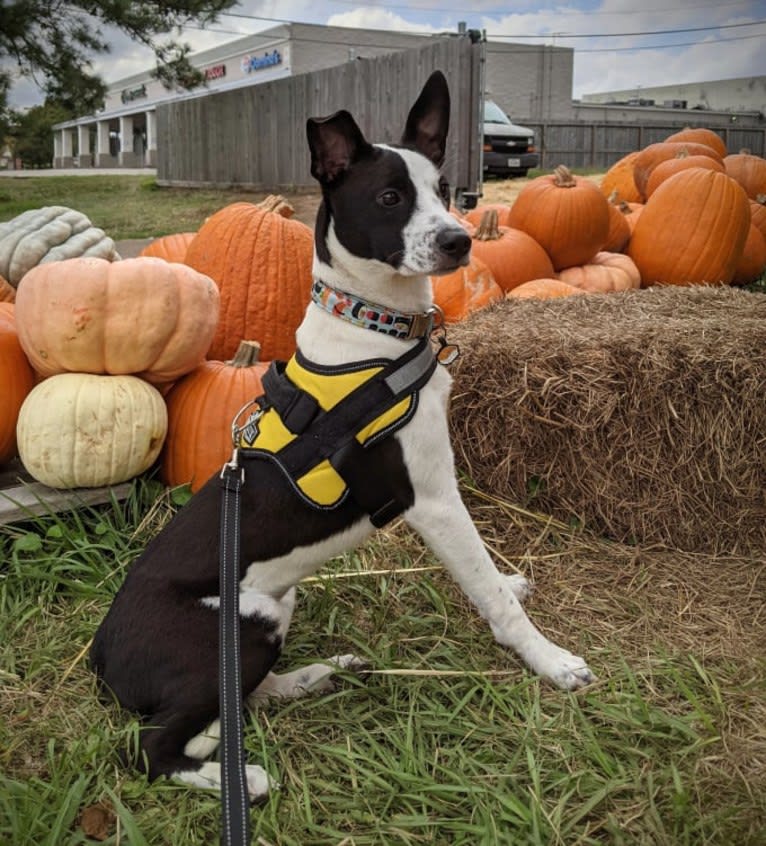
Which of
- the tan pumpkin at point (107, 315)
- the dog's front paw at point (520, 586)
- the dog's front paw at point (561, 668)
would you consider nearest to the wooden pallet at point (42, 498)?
the tan pumpkin at point (107, 315)

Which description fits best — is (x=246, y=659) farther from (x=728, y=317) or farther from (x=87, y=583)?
(x=728, y=317)

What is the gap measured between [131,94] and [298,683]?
120ft

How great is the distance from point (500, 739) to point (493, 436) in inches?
57.5

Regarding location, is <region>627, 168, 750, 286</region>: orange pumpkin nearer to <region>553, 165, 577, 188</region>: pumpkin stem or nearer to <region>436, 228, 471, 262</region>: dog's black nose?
<region>553, 165, 577, 188</region>: pumpkin stem

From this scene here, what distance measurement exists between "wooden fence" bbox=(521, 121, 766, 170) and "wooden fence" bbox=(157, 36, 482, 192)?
38.8 ft

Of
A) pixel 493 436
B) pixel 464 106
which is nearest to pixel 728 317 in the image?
pixel 493 436

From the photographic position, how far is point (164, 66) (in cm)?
1105

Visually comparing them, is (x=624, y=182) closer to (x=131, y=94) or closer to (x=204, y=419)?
(x=204, y=419)

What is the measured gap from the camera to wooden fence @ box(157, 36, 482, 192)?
9867 millimetres

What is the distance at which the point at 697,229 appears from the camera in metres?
5.69

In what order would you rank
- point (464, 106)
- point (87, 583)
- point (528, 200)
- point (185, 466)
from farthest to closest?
point (464, 106) → point (528, 200) → point (185, 466) → point (87, 583)

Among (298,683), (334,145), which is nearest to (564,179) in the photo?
(334,145)

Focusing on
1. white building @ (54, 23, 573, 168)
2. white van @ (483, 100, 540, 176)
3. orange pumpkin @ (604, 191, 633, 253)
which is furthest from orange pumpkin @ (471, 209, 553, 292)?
white building @ (54, 23, 573, 168)

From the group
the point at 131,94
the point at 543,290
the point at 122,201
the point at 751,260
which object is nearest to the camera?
the point at 543,290
